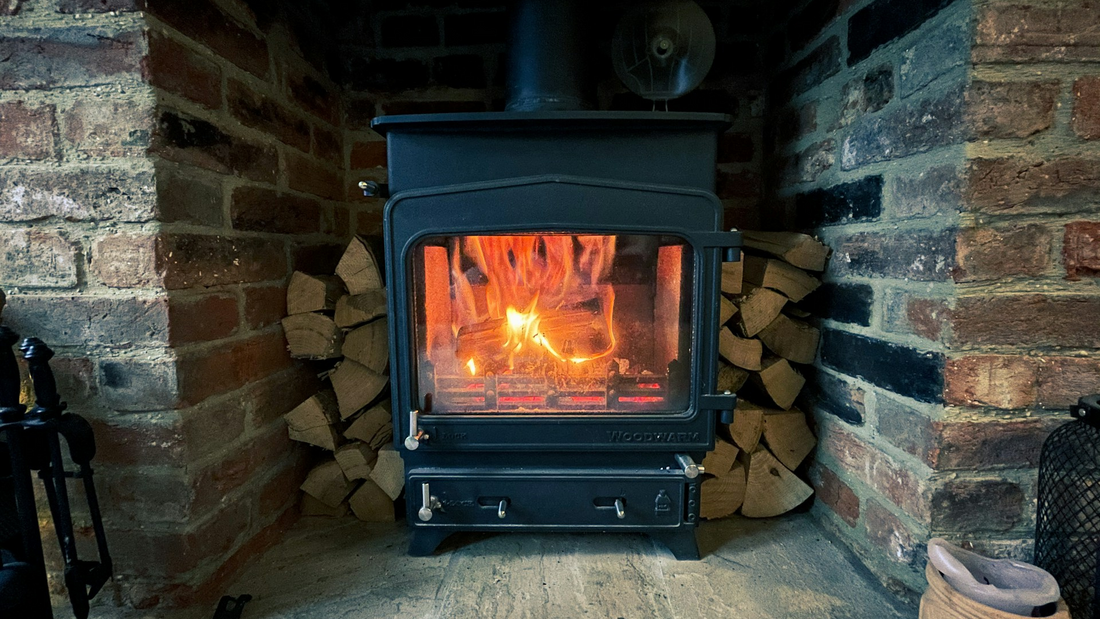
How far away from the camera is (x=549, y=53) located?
1.13 meters

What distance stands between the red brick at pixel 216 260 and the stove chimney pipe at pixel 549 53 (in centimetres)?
62

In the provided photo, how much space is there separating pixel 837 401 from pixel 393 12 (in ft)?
4.70

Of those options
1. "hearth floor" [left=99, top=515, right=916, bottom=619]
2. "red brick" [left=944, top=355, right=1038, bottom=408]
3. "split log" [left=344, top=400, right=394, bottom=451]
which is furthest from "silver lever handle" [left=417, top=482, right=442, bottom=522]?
"red brick" [left=944, top=355, right=1038, bottom=408]

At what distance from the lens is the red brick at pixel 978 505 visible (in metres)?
0.87

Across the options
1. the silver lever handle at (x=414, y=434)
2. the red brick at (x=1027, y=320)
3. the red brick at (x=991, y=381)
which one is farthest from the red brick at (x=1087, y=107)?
the silver lever handle at (x=414, y=434)

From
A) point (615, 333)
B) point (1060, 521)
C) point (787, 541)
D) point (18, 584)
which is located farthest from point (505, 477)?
point (1060, 521)

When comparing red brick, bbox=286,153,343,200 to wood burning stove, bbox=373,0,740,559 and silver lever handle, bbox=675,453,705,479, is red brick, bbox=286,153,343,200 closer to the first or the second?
wood burning stove, bbox=373,0,740,559

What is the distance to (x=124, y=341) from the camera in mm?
891

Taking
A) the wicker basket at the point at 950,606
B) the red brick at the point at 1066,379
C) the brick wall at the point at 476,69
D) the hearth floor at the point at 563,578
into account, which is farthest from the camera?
the brick wall at the point at 476,69

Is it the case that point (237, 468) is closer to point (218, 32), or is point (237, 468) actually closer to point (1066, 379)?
point (218, 32)

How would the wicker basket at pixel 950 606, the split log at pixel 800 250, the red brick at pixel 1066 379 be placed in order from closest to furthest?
1. the wicker basket at pixel 950 606
2. the red brick at pixel 1066 379
3. the split log at pixel 800 250

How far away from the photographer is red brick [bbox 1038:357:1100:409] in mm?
834

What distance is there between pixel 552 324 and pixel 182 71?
0.79 metres

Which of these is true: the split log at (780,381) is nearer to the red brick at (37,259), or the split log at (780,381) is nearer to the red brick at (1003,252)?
the red brick at (1003,252)
